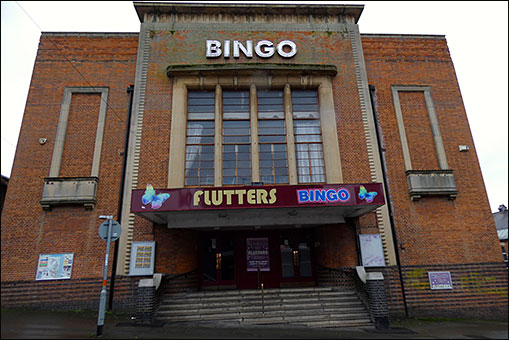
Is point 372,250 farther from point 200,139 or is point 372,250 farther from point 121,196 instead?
point 121,196

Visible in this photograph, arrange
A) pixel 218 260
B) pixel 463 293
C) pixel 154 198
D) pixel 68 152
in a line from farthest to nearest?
1. pixel 218 260
2. pixel 68 152
3. pixel 463 293
4. pixel 154 198

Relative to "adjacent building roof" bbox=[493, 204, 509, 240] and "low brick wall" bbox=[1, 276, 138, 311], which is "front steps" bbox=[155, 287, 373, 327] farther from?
"adjacent building roof" bbox=[493, 204, 509, 240]

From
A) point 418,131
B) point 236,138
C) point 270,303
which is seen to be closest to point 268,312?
point 270,303

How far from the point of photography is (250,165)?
1266 centimetres

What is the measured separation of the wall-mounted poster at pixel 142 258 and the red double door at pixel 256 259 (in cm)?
234

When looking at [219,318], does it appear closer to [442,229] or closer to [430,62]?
[442,229]

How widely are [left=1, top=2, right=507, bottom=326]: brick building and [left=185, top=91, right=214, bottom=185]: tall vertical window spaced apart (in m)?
0.06

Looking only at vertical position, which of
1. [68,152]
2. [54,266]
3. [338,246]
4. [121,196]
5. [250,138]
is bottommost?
[54,266]

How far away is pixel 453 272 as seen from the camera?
1135 cm

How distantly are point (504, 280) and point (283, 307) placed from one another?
8.68m

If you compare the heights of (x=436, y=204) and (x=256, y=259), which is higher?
(x=436, y=204)

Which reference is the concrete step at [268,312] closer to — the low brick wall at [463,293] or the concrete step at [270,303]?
the concrete step at [270,303]

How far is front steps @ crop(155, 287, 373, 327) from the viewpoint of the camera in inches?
362

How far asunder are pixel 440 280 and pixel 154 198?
1079 cm
